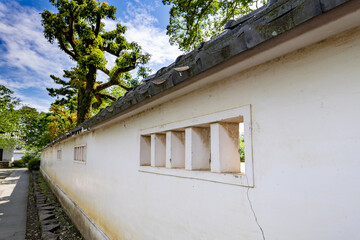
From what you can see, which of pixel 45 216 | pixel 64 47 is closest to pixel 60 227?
pixel 45 216

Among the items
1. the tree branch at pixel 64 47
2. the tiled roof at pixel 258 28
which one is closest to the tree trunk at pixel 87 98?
the tree branch at pixel 64 47

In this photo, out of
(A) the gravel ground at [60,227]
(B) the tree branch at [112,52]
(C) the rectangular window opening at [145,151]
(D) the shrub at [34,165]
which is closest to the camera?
(C) the rectangular window opening at [145,151]

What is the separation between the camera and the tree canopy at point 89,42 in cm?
1403

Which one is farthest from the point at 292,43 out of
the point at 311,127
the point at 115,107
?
the point at 115,107

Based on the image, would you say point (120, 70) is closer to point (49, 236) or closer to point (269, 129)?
point (49, 236)

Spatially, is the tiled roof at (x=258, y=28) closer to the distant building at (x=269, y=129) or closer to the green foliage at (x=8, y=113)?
the distant building at (x=269, y=129)

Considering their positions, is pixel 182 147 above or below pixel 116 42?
below

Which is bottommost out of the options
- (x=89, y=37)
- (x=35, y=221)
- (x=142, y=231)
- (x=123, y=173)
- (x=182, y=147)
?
(x=35, y=221)

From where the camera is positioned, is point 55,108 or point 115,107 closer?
point 115,107

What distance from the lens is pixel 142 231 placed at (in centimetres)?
348

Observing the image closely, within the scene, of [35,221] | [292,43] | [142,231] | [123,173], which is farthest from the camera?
[35,221]

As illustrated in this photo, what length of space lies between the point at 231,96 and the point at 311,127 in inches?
30.7

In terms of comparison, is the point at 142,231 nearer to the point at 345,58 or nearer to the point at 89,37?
the point at 345,58

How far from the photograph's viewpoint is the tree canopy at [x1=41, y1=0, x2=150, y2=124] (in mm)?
14031
